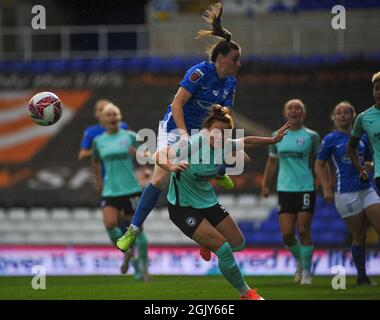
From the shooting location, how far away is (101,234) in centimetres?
2080

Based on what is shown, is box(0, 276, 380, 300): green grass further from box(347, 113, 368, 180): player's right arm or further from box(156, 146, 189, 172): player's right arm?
box(156, 146, 189, 172): player's right arm

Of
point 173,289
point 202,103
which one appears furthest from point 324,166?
point 202,103

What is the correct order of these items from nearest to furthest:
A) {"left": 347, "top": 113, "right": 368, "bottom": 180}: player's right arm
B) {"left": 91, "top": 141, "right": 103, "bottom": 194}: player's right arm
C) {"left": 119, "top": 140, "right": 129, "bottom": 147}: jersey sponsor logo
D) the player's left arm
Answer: the player's left arm → {"left": 347, "top": 113, "right": 368, "bottom": 180}: player's right arm → {"left": 119, "top": 140, "right": 129, "bottom": 147}: jersey sponsor logo → {"left": 91, "top": 141, "right": 103, "bottom": 194}: player's right arm

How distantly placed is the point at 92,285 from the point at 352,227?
10.6ft

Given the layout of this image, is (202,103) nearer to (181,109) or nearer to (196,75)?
(196,75)

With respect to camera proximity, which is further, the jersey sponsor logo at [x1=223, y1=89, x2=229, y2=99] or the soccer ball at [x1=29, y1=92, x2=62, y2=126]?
the soccer ball at [x1=29, y1=92, x2=62, y2=126]

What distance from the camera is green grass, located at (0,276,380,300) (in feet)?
33.4

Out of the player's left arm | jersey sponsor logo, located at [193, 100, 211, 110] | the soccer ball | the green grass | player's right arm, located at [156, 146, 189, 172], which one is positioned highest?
jersey sponsor logo, located at [193, 100, 211, 110]

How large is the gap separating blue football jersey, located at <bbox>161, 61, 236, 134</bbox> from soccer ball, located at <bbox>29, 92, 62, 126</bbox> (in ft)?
4.44

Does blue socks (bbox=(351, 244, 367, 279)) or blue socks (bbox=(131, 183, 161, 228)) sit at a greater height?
blue socks (bbox=(131, 183, 161, 228))

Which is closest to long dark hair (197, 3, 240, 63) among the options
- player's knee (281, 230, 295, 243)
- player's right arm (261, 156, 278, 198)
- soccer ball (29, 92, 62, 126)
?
soccer ball (29, 92, 62, 126)

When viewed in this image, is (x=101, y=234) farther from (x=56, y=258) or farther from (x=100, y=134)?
(x=100, y=134)
